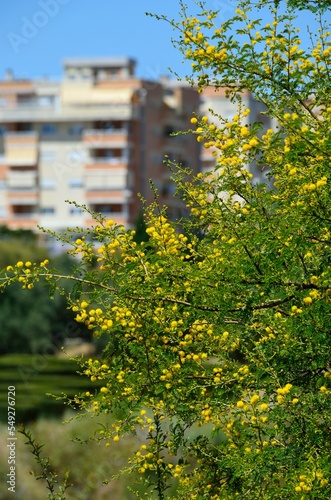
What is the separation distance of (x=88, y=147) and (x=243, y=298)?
6840 centimetres

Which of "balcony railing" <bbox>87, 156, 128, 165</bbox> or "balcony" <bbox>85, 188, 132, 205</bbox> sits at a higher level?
"balcony railing" <bbox>87, 156, 128, 165</bbox>

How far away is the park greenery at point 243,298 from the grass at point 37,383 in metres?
→ 16.6

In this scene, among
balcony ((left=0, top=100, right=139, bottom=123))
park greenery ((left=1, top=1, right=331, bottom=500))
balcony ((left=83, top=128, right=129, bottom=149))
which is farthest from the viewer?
balcony ((left=83, top=128, right=129, bottom=149))

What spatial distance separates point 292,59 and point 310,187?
3.39 ft

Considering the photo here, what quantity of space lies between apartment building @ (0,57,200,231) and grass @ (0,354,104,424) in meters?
36.1

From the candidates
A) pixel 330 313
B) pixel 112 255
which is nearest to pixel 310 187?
pixel 330 313

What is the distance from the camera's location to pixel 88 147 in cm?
7375

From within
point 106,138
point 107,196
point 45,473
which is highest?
point 45,473

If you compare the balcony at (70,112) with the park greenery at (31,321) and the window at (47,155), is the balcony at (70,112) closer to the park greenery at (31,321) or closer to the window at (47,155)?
the window at (47,155)

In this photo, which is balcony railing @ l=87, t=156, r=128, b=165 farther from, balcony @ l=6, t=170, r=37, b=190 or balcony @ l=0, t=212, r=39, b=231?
balcony @ l=0, t=212, r=39, b=231

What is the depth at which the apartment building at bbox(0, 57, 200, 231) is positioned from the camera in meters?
72.6

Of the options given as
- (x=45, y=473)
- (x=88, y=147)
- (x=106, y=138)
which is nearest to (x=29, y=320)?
(x=106, y=138)

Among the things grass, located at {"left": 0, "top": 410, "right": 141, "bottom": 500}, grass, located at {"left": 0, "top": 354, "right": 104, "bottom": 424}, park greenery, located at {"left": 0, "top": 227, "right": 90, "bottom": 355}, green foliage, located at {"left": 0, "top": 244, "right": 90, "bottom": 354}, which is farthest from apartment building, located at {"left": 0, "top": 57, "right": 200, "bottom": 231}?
grass, located at {"left": 0, "top": 410, "right": 141, "bottom": 500}

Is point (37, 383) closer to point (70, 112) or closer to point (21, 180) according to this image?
point (70, 112)
